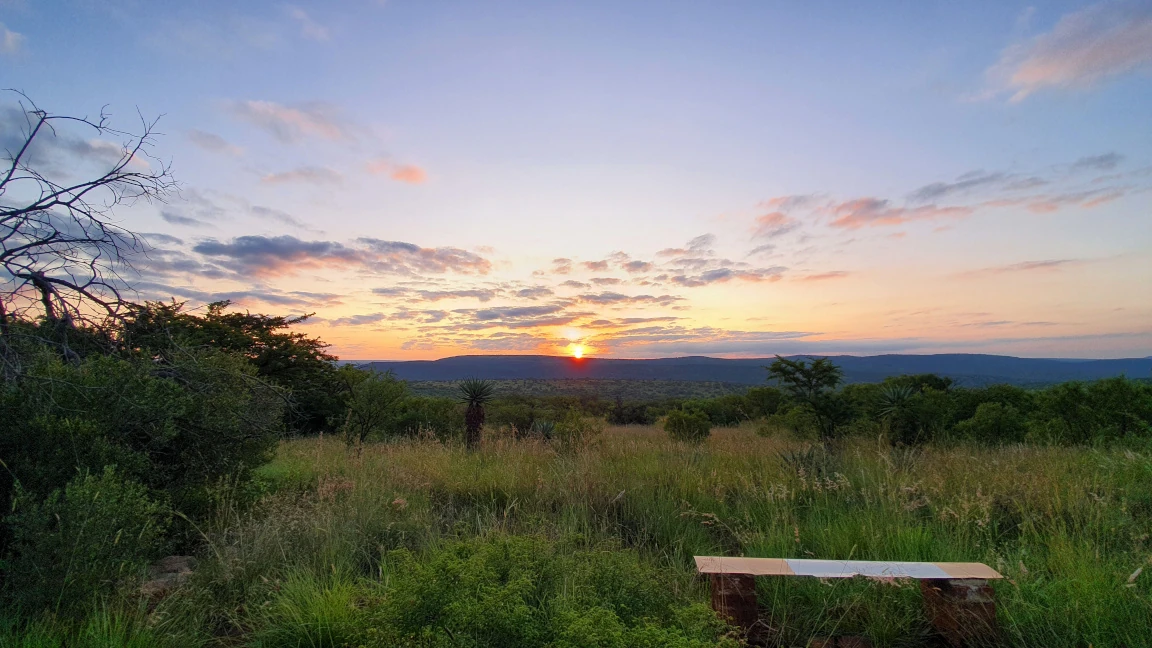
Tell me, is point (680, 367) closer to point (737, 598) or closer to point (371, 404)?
point (371, 404)

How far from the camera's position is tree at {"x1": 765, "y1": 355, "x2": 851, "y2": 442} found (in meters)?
13.4

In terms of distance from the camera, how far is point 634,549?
486 centimetres

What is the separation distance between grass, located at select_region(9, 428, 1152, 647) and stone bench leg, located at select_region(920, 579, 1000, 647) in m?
0.16

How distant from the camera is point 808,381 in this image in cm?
→ 1365

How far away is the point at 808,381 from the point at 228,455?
11.5 meters

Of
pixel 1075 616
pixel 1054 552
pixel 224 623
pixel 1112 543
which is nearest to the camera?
pixel 1075 616

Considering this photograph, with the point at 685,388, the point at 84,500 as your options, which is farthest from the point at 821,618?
the point at 685,388

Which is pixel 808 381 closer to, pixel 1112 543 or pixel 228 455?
pixel 1112 543

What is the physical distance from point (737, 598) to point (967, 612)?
1.30 m

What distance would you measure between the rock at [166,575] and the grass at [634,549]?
11 centimetres

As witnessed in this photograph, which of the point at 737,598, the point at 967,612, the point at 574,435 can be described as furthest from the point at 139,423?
the point at 574,435

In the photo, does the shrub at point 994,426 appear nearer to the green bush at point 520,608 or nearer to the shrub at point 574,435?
the shrub at point 574,435

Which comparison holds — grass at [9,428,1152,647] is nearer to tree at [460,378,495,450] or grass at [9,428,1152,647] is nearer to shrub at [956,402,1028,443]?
tree at [460,378,495,450]

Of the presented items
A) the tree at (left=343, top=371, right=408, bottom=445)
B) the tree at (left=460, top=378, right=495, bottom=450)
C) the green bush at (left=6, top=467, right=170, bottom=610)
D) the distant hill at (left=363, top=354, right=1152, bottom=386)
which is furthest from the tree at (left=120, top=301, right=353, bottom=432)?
the distant hill at (left=363, top=354, right=1152, bottom=386)
